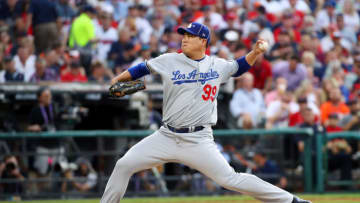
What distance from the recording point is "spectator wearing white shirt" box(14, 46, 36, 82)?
12523 mm

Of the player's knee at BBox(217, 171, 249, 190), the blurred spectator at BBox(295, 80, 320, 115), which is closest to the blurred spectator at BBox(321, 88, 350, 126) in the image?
the blurred spectator at BBox(295, 80, 320, 115)

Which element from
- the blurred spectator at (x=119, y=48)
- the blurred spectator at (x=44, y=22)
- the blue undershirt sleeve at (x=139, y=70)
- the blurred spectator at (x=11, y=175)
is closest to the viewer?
the blue undershirt sleeve at (x=139, y=70)

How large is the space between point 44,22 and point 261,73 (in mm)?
4239

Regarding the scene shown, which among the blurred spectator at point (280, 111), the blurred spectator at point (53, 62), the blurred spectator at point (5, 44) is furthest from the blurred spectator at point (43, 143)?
the blurred spectator at point (280, 111)

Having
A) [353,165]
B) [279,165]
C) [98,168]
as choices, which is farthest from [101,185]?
[353,165]

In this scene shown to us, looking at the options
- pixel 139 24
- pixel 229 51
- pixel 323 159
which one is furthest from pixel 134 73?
pixel 139 24

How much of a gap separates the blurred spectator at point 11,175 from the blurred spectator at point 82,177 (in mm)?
649

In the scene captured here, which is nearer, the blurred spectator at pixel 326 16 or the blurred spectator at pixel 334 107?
the blurred spectator at pixel 334 107

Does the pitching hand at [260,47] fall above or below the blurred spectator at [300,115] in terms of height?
above

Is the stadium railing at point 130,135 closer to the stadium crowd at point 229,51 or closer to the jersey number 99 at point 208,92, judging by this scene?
the stadium crowd at point 229,51

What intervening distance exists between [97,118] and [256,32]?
4.52 m

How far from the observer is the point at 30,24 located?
46.1ft

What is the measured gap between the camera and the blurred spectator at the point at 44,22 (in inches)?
551

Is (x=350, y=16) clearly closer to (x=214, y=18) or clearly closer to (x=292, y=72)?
(x=214, y=18)
